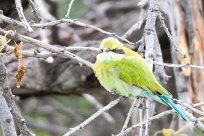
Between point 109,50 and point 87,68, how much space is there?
4.62 feet

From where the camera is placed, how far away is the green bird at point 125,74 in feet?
8.57

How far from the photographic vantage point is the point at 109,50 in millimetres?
2635

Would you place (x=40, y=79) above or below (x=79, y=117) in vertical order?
above

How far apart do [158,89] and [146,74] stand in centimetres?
8

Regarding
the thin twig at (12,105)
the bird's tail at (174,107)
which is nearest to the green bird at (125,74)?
the bird's tail at (174,107)

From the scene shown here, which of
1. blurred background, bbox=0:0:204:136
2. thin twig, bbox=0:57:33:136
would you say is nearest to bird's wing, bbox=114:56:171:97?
blurred background, bbox=0:0:204:136

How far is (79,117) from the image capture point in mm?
4734

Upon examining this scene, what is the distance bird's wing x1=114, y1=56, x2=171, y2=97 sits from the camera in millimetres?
2607

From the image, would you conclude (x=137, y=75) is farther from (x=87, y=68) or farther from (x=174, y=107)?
(x=87, y=68)

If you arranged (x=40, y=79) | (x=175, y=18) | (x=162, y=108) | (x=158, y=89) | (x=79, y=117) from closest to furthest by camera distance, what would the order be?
(x=158, y=89)
(x=175, y=18)
(x=40, y=79)
(x=79, y=117)
(x=162, y=108)

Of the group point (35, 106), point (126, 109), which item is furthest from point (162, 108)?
point (35, 106)

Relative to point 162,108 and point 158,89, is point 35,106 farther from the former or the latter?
point 158,89

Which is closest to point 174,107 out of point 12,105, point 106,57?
point 106,57

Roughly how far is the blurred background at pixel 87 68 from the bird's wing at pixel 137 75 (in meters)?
0.20
